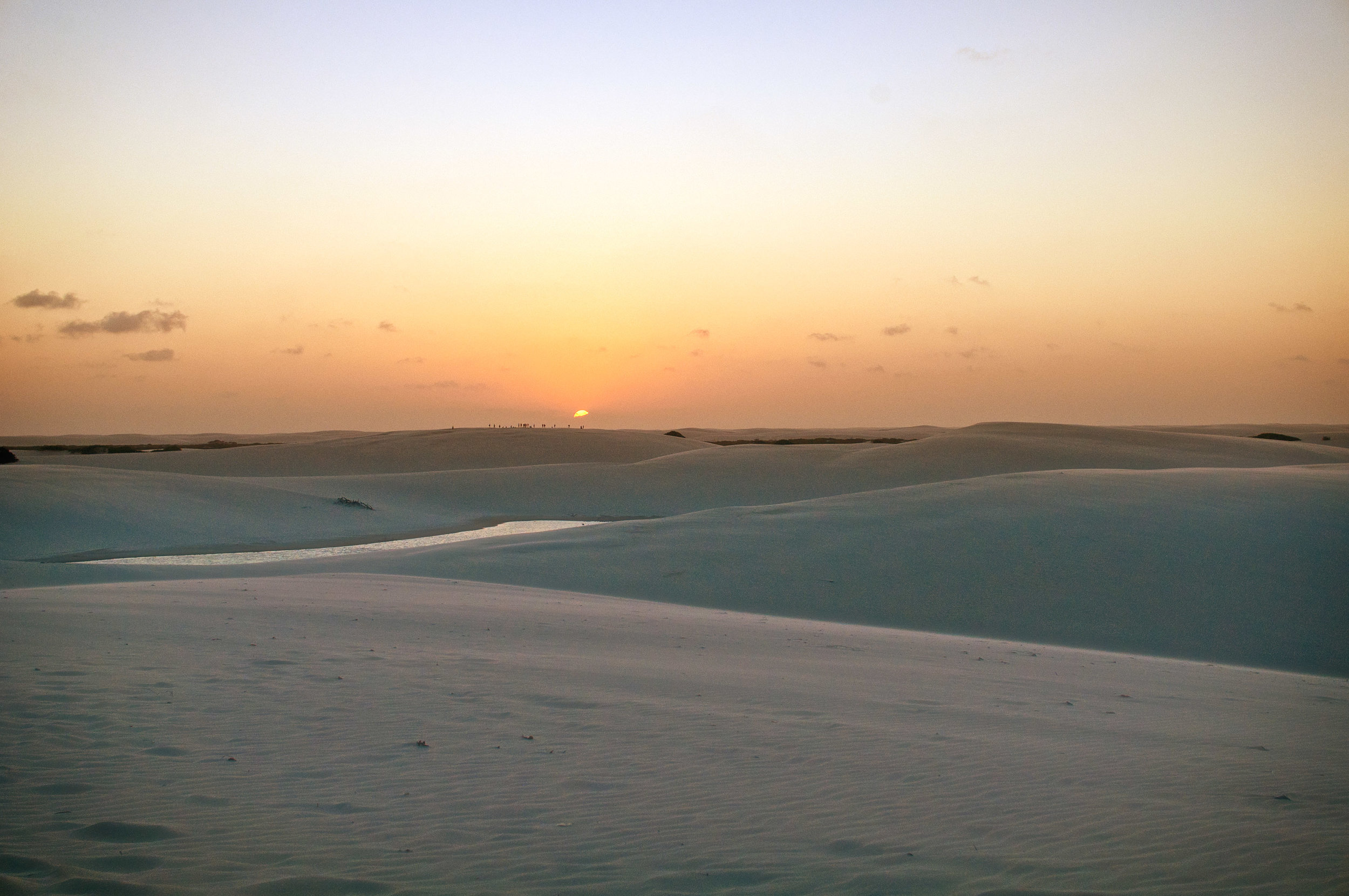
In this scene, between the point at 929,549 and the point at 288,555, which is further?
the point at 288,555

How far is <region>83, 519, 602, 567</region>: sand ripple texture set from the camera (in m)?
20.5

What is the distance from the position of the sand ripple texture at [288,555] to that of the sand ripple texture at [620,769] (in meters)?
11.1

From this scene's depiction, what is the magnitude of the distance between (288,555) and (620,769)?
19568mm

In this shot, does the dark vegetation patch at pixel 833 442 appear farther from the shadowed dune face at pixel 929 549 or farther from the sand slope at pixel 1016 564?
the sand slope at pixel 1016 564

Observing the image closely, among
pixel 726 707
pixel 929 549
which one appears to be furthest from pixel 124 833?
pixel 929 549

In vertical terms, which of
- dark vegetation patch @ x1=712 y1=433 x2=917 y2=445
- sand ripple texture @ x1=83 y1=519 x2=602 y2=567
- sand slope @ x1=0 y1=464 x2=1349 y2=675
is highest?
dark vegetation patch @ x1=712 y1=433 x2=917 y2=445

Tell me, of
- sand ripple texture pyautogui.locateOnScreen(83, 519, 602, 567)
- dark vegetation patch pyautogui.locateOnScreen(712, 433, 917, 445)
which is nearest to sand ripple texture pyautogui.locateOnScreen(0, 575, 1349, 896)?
sand ripple texture pyautogui.locateOnScreen(83, 519, 602, 567)

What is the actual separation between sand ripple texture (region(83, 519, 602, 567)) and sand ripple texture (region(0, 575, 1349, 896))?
11077mm

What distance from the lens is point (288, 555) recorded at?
23062 mm

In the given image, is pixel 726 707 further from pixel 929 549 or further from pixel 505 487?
pixel 505 487

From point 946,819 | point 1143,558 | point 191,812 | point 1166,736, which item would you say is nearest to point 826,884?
point 946,819

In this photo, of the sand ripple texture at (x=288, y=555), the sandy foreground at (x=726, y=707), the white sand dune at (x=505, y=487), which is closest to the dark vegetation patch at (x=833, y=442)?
the white sand dune at (x=505, y=487)

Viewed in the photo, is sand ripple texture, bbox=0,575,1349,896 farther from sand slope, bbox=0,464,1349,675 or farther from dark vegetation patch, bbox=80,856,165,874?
sand slope, bbox=0,464,1349,675

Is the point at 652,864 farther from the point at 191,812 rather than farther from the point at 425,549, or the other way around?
the point at 425,549
